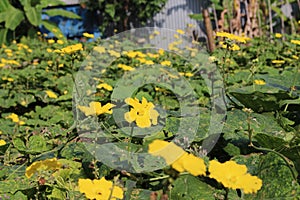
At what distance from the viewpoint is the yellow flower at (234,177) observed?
0.73m

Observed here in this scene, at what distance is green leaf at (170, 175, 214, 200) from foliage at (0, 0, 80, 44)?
754cm

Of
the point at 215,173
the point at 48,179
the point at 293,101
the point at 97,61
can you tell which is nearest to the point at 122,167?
the point at 48,179

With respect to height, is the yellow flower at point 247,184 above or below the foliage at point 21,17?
above

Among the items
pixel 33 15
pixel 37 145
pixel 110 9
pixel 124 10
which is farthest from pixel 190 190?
pixel 124 10

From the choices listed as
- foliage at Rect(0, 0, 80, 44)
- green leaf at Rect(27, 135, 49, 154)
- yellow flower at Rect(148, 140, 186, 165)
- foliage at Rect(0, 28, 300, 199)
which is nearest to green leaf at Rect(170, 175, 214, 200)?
foliage at Rect(0, 28, 300, 199)

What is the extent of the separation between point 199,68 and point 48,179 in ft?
9.75

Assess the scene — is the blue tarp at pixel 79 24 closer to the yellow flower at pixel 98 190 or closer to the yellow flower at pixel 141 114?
the yellow flower at pixel 141 114

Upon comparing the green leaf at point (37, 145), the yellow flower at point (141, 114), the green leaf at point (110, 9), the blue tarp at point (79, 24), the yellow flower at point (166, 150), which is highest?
the yellow flower at point (166, 150)

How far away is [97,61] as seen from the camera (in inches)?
184

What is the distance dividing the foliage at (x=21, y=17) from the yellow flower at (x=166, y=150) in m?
7.79

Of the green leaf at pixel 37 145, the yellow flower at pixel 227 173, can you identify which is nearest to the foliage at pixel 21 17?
the green leaf at pixel 37 145

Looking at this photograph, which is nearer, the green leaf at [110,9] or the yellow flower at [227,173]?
the yellow flower at [227,173]

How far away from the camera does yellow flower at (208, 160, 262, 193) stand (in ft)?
2.39

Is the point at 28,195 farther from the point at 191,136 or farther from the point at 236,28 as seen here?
the point at 236,28
